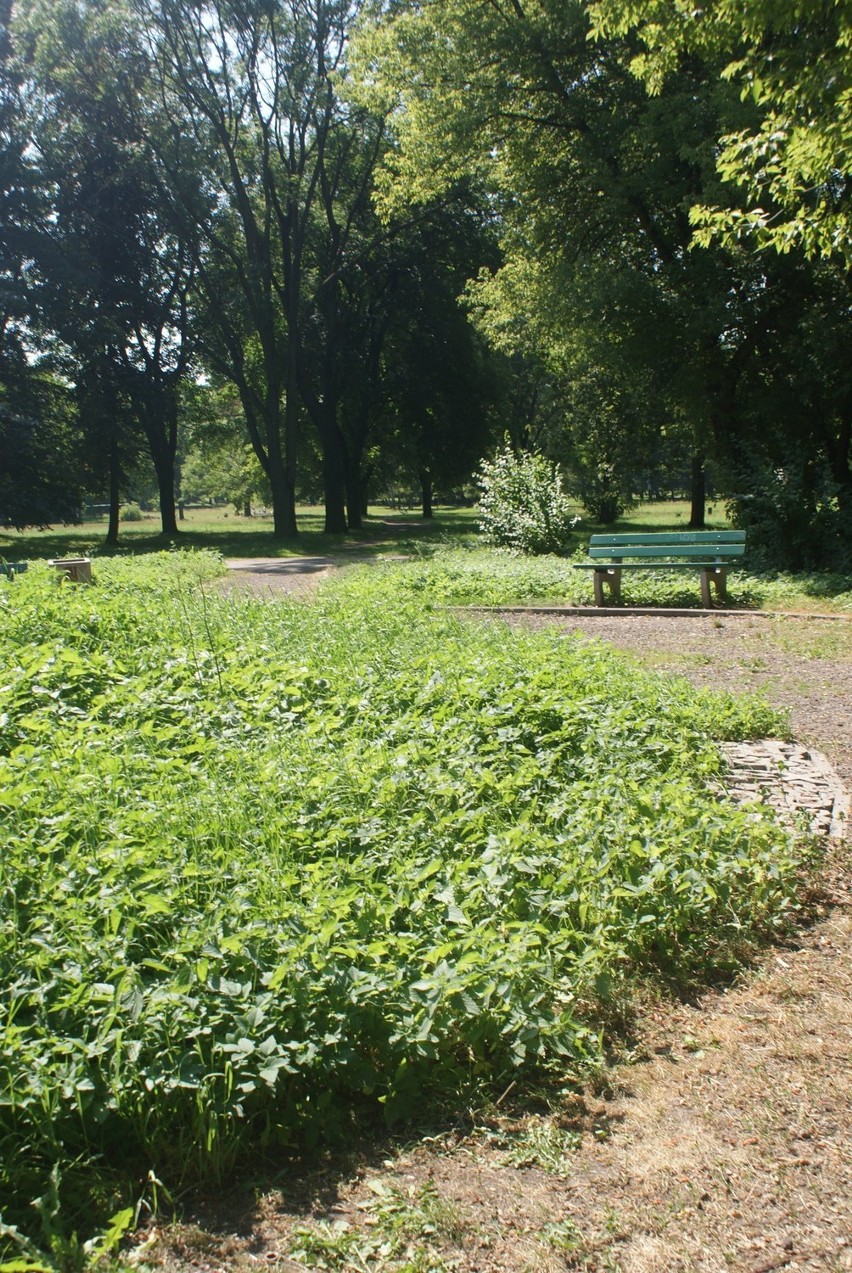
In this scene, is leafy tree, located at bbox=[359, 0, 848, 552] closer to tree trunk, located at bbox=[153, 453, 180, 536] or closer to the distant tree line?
the distant tree line

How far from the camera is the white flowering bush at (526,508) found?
19.0m

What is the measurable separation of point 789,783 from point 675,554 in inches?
276

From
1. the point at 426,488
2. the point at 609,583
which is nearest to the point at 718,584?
the point at 609,583

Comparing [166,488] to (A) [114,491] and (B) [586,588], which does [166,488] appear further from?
(B) [586,588]

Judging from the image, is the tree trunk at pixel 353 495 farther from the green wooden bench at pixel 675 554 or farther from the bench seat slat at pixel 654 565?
the bench seat slat at pixel 654 565

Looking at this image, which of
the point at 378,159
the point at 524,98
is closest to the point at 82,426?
the point at 378,159

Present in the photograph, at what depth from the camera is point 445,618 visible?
30.3ft

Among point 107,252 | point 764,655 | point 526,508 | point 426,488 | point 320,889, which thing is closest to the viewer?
point 320,889

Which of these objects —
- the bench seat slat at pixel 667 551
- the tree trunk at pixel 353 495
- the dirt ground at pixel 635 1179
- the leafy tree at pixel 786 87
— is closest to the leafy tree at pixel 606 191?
the bench seat slat at pixel 667 551

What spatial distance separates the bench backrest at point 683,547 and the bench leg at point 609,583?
11.2 inches

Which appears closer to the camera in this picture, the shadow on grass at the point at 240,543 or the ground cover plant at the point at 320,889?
the ground cover plant at the point at 320,889

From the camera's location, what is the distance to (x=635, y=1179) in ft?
8.49

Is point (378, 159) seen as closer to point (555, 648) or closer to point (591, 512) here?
point (591, 512)

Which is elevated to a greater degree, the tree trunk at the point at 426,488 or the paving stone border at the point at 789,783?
the tree trunk at the point at 426,488
